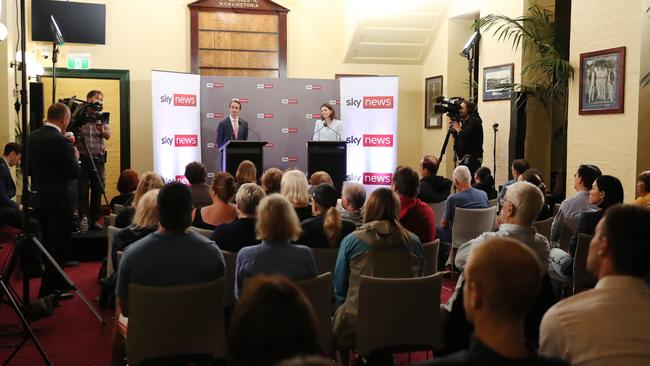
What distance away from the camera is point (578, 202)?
5.20 meters

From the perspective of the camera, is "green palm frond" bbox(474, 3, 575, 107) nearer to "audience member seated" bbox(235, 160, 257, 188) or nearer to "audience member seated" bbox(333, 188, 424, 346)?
"audience member seated" bbox(235, 160, 257, 188)

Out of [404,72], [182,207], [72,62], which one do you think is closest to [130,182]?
[182,207]

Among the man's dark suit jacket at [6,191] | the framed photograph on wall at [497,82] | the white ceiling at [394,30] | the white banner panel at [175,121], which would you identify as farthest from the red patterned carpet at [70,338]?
the white ceiling at [394,30]

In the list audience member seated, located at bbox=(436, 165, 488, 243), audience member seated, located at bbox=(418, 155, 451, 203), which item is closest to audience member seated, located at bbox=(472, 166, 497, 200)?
audience member seated, located at bbox=(418, 155, 451, 203)

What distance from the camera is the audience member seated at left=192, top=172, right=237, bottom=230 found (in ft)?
15.1

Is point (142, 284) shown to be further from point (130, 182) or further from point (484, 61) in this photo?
point (484, 61)

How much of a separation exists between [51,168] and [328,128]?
529 cm

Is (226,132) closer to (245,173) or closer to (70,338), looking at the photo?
(245,173)

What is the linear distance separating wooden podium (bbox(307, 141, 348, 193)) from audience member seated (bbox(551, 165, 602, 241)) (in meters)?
4.86

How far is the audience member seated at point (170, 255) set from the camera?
3.05m

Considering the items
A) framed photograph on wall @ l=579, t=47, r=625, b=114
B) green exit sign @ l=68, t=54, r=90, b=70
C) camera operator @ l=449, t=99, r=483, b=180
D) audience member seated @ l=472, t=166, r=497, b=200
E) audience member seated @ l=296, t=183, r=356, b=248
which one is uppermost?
A: green exit sign @ l=68, t=54, r=90, b=70

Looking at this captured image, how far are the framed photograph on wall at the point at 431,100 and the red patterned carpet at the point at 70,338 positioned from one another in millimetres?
6624

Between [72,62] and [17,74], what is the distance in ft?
3.73

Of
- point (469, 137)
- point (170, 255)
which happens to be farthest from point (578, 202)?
point (469, 137)
